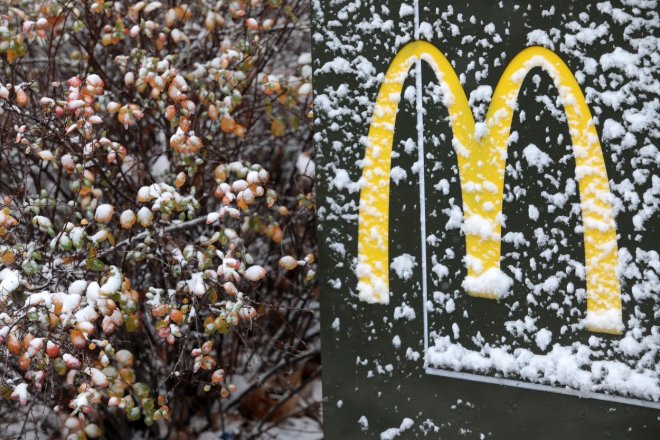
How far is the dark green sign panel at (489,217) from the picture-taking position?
5.65 ft

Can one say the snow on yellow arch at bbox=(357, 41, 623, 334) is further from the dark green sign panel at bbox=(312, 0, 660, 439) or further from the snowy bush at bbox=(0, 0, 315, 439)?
the snowy bush at bbox=(0, 0, 315, 439)

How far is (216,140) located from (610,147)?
2.16 m

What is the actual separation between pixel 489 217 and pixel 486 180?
0.30ft

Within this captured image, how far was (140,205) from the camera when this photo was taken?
121 inches

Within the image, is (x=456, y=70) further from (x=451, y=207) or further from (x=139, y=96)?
(x=139, y=96)

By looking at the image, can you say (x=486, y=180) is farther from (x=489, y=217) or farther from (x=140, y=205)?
(x=140, y=205)

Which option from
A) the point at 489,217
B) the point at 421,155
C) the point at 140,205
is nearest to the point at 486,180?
the point at 489,217

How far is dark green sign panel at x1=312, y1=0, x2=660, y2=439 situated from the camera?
1.72 metres

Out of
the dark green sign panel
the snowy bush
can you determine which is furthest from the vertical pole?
the snowy bush

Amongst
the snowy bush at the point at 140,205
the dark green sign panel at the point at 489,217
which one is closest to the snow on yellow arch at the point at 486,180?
the dark green sign panel at the point at 489,217

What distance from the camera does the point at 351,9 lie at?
2094 millimetres

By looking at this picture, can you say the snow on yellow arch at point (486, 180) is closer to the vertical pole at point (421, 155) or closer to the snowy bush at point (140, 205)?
the vertical pole at point (421, 155)

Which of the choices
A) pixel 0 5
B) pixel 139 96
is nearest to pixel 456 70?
pixel 139 96

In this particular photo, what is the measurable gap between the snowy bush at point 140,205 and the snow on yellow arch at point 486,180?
0.62m
